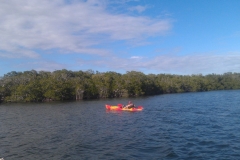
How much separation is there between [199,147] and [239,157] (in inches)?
122

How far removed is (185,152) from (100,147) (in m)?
6.89

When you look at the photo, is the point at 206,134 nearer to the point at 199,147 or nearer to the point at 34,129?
the point at 199,147

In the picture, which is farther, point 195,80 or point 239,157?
point 195,80

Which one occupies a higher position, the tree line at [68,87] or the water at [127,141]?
the tree line at [68,87]

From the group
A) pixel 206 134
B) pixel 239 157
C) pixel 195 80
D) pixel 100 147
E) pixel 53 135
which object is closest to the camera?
pixel 239 157

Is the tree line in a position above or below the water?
above

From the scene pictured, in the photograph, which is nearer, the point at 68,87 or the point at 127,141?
Result: the point at 127,141

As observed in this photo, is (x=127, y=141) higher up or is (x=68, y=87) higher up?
(x=68, y=87)

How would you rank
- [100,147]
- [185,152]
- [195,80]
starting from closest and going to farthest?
[185,152] → [100,147] → [195,80]

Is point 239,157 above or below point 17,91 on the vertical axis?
below

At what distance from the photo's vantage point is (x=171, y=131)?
24.2m

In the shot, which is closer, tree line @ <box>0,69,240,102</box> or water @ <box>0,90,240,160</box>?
water @ <box>0,90,240,160</box>

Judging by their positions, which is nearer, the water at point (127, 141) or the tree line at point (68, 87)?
the water at point (127, 141)

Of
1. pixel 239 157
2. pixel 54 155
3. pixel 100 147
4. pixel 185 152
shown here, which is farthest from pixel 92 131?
pixel 239 157
